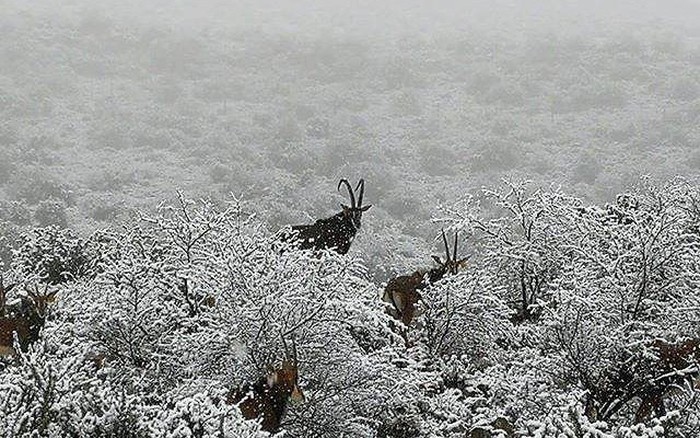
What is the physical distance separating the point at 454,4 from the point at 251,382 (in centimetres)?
3826

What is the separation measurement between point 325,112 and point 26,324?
61.6 feet

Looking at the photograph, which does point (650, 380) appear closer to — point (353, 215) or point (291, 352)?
point (291, 352)

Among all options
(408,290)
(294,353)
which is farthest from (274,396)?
(408,290)

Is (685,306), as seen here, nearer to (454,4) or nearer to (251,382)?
(251,382)

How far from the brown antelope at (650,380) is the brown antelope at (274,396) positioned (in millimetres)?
1808

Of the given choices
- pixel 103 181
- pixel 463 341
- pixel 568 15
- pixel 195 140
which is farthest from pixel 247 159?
pixel 568 15

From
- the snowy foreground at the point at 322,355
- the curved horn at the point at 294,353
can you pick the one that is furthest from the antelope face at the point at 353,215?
the curved horn at the point at 294,353

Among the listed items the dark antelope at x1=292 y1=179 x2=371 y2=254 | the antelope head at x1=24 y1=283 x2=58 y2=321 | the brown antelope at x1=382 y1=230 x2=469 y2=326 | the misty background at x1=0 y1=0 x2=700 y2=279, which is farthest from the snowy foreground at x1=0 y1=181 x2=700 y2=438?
the misty background at x1=0 y1=0 x2=700 y2=279

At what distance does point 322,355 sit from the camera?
4.88 m

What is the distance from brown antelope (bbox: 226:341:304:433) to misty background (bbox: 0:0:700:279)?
10.3 meters

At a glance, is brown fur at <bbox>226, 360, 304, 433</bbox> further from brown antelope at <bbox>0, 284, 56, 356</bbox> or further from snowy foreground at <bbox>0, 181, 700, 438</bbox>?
brown antelope at <bbox>0, 284, 56, 356</bbox>

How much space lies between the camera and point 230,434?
3.73 metres

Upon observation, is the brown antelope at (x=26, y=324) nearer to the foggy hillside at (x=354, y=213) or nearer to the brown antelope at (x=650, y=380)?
the foggy hillside at (x=354, y=213)

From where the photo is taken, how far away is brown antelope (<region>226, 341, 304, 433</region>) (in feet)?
14.5
